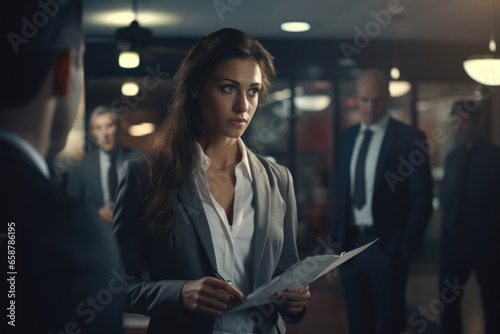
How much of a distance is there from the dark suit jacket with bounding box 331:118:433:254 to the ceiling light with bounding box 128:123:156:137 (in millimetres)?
911

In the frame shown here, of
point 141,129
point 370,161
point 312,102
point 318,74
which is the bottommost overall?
point 370,161

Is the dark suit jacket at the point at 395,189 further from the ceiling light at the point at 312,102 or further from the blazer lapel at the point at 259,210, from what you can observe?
the blazer lapel at the point at 259,210

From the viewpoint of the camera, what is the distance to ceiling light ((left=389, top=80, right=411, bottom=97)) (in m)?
3.05

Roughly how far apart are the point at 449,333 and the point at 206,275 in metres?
1.85

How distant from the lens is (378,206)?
9.72 feet

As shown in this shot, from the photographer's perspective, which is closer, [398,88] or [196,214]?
[196,214]

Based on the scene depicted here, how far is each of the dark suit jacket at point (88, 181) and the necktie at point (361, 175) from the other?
1101 millimetres

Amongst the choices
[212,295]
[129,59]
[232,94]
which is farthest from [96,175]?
[212,295]

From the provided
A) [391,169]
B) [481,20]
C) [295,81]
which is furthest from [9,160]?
[481,20]

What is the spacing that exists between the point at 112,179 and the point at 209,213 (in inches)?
29.9

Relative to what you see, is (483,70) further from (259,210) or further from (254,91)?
(259,210)

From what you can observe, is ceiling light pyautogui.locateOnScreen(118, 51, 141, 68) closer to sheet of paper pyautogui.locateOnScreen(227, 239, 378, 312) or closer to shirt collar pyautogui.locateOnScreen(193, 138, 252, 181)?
shirt collar pyautogui.locateOnScreen(193, 138, 252, 181)

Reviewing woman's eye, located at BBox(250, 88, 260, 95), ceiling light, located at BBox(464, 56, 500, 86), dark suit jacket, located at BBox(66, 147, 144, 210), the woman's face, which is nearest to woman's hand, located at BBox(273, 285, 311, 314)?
the woman's face

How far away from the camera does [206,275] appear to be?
71.4 inches
